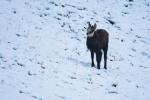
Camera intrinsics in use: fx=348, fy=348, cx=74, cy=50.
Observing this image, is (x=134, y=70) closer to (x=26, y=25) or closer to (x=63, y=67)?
(x=63, y=67)

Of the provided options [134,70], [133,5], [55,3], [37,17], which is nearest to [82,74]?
[134,70]

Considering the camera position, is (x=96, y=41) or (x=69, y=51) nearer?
(x=96, y=41)

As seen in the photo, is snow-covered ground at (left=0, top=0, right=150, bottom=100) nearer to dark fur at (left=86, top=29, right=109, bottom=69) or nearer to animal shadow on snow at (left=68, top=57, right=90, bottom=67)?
animal shadow on snow at (left=68, top=57, right=90, bottom=67)

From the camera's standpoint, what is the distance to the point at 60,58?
14.7 meters

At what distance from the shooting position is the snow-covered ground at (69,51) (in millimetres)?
11477

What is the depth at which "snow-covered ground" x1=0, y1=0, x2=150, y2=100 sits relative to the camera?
11.5m

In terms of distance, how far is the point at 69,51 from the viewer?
16.1m

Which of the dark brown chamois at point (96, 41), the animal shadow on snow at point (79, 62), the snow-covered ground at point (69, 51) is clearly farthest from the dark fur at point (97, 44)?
the snow-covered ground at point (69, 51)

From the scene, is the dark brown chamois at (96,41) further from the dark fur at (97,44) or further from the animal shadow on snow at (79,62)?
the animal shadow on snow at (79,62)

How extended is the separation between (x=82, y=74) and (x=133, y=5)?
11.7 m

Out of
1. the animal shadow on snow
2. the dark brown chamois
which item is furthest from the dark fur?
the animal shadow on snow

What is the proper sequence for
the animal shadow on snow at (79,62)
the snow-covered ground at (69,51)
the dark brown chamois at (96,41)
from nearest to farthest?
the snow-covered ground at (69,51), the animal shadow on snow at (79,62), the dark brown chamois at (96,41)

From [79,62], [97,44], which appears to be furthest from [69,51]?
Answer: [97,44]

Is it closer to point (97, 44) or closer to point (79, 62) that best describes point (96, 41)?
point (97, 44)
